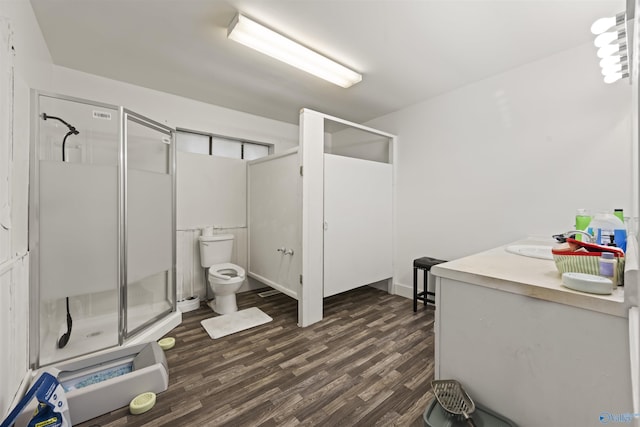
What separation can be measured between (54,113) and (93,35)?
66 cm

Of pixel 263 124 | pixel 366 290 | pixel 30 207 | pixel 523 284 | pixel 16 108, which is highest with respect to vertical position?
pixel 263 124

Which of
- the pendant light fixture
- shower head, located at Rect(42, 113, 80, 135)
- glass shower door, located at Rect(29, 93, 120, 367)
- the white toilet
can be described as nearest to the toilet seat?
the white toilet

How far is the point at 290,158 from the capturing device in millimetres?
2783

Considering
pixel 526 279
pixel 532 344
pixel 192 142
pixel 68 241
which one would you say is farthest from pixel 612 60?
pixel 192 142

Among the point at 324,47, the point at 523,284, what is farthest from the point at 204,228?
the point at 523,284

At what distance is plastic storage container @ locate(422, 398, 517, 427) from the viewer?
92cm

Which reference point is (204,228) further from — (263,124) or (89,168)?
(263,124)

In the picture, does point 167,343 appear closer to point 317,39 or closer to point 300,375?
point 300,375

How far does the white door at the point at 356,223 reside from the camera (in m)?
2.71

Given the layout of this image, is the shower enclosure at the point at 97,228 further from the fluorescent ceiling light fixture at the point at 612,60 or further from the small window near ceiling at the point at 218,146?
the fluorescent ceiling light fixture at the point at 612,60

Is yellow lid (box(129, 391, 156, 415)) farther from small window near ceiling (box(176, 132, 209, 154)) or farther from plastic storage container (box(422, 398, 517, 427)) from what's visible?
small window near ceiling (box(176, 132, 209, 154))

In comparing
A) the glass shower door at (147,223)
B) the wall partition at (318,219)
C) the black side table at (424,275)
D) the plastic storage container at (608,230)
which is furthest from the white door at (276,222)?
the plastic storage container at (608,230)

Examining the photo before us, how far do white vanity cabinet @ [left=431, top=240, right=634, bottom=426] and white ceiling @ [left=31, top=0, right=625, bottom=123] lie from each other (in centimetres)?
171

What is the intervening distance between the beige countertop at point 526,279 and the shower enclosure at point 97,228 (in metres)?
2.24
